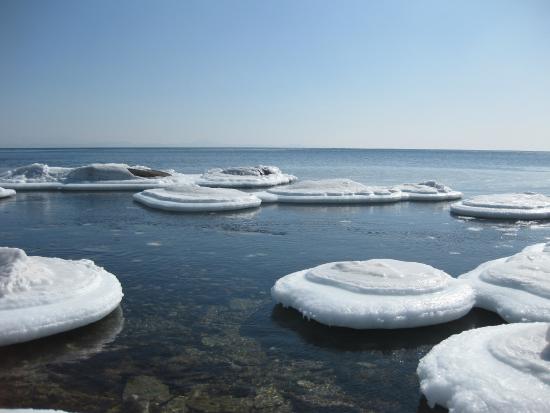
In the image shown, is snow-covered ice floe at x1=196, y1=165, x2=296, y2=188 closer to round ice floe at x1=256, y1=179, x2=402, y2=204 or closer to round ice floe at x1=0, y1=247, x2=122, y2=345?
round ice floe at x1=256, y1=179, x2=402, y2=204

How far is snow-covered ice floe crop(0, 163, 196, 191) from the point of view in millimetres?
25766

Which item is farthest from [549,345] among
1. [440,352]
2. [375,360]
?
[375,360]

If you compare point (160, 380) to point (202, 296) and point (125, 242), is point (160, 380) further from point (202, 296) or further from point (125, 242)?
point (125, 242)

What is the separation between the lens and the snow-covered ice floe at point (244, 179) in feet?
90.9

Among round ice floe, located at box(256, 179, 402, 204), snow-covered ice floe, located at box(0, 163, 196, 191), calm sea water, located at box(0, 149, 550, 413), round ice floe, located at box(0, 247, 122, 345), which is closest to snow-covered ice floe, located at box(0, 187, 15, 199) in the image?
snow-covered ice floe, located at box(0, 163, 196, 191)

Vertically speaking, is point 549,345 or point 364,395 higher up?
point 549,345

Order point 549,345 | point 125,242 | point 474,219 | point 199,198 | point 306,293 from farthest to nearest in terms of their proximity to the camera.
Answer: point 199,198
point 474,219
point 125,242
point 306,293
point 549,345

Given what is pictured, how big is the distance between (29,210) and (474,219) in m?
16.2

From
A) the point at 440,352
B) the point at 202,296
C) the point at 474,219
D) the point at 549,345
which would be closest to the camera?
the point at 549,345

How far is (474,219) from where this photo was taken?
1733 centimetres

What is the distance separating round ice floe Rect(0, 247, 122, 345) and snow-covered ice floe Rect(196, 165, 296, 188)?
19.7 metres

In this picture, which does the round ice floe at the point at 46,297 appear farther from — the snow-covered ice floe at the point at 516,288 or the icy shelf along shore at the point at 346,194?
the icy shelf along shore at the point at 346,194

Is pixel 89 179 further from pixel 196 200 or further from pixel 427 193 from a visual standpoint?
pixel 427 193

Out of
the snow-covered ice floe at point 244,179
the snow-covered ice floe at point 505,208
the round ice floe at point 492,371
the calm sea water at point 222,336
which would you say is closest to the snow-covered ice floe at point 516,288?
the calm sea water at point 222,336
